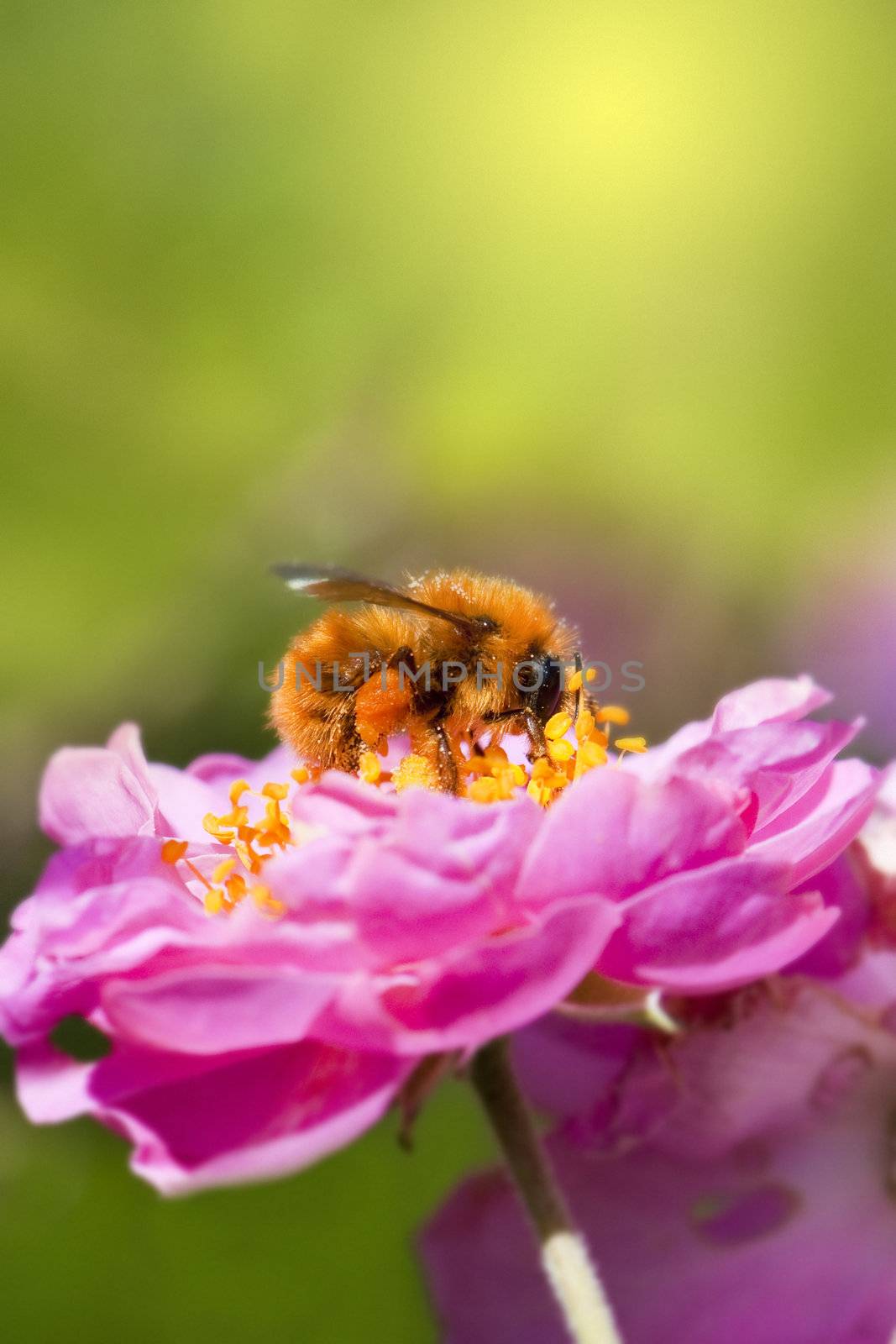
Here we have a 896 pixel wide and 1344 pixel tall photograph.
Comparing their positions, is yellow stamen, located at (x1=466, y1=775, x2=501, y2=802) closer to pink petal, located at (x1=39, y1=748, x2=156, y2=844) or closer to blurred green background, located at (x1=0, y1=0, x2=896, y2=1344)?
pink petal, located at (x1=39, y1=748, x2=156, y2=844)

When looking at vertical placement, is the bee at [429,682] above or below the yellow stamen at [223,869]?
above

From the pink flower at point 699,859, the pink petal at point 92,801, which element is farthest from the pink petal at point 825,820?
the pink petal at point 92,801

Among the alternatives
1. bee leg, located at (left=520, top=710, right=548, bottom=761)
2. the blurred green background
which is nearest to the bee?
bee leg, located at (left=520, top=710, right=548, bottom=761)

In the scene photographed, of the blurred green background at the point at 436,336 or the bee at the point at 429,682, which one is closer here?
the bee at the point at 429,682

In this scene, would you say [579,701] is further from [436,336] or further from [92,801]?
[436,336]

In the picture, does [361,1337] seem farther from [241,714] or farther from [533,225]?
[533,225]

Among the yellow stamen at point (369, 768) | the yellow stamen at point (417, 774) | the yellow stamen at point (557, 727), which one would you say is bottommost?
the yellow stamen at point (369, 768)

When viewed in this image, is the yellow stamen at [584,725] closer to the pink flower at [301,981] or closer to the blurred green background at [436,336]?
the pink flower at [301,981]
